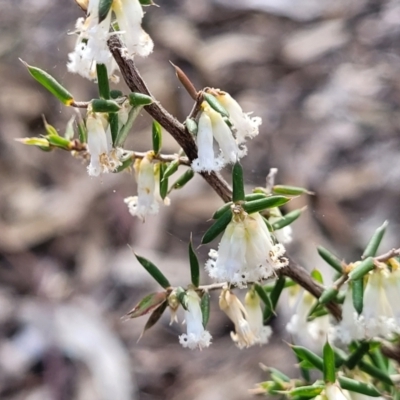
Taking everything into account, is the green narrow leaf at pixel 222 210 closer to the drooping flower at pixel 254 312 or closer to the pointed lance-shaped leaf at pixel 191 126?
the pointed lance-shaped leaf at pixel 191 126

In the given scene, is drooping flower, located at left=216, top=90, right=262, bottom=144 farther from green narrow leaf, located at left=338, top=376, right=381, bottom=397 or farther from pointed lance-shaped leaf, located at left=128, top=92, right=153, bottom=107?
green narrow leaf, located at left=338, top=376, right=381, bottom=397

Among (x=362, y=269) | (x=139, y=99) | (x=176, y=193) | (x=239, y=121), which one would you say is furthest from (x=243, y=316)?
(x=176, y=193)

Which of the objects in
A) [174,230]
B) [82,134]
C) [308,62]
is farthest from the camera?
[308,62]

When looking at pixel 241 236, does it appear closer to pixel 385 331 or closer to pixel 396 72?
pixel 385 331

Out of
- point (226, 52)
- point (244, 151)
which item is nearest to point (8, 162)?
point (226, 52)

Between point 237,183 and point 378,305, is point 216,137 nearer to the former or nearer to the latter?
point 237,183

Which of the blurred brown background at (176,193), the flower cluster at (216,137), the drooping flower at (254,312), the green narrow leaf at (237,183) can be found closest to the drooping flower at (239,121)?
the flower cluster at (216,137)

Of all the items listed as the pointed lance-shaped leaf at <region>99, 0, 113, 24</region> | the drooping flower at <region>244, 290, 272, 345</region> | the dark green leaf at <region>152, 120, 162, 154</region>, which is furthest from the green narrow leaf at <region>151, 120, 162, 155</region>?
the drooping flower at <region>244, 290, 272, 345</region>
